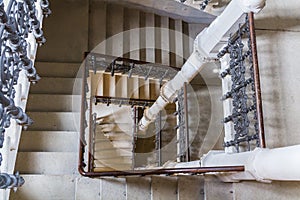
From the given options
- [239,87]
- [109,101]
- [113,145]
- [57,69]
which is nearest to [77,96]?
[57,69]

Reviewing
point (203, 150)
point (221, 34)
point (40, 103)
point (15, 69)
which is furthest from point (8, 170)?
point (203, 150)

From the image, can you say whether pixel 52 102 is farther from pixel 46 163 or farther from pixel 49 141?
pixel 46 163

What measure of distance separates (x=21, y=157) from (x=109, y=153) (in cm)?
459

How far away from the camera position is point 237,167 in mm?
1865

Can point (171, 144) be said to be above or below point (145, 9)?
below

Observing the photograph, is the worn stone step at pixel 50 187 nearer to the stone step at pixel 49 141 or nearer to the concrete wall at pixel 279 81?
the stone step at pixel 49 141

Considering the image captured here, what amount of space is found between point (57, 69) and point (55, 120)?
3.27 feet

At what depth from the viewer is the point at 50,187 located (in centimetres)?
246

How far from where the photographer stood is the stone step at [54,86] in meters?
4.04

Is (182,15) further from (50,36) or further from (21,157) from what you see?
(21,157)

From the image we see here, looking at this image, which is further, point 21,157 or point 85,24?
point 85,24

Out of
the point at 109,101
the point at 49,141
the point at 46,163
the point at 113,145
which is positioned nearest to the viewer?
the point at 46,163

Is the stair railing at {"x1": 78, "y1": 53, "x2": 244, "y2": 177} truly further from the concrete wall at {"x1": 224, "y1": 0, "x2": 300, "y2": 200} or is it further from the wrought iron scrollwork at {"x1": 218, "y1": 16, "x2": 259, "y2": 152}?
the concrete wall at {"x1": 224, "y1": 0, "x2": 300, "y2": 200}

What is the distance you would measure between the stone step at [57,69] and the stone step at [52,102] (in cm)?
49
